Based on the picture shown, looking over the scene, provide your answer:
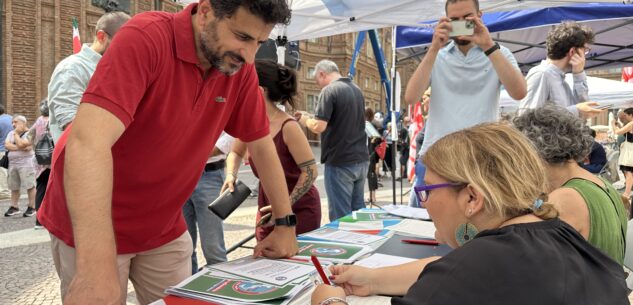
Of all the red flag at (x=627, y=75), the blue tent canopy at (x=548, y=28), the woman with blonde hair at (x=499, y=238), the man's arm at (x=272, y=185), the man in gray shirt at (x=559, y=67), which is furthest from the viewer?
the red flag at (x=627, y=75)

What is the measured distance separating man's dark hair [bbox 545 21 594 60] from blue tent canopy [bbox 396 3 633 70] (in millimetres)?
2406

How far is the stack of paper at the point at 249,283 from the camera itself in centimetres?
123

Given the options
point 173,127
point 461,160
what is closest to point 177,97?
point 173,127

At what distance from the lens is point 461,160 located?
106 cm

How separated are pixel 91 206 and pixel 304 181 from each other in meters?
1.41

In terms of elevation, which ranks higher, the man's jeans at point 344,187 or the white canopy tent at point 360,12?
the white canopy tent at point 360,12

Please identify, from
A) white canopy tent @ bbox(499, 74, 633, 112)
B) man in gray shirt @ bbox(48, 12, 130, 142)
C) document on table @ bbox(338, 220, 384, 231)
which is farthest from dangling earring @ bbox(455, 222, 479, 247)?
white canopy tent @ bbox(499, 74, 633, 112)

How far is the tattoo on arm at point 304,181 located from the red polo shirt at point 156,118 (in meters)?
0.70

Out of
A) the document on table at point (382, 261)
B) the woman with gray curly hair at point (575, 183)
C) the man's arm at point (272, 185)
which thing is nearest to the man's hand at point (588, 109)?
the woman with gray curly hair at point (575, 183)

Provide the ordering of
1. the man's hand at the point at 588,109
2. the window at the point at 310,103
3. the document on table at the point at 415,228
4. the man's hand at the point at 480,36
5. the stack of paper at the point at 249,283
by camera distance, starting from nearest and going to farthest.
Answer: the stack of paper at the point at 249,283, the document on table at the point at 415,228, the man's hand at the point at 480,36, the man's hand at the point at 588,109, the window at the point at 310,103

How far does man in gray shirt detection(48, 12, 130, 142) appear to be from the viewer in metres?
3.01

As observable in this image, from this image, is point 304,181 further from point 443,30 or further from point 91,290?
point 91,290

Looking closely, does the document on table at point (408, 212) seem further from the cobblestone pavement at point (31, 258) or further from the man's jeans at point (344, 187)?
the cobblestone pavement at point (31, 258)

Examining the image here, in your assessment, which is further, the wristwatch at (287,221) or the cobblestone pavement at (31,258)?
the cobblestone pavement at (31,258)
